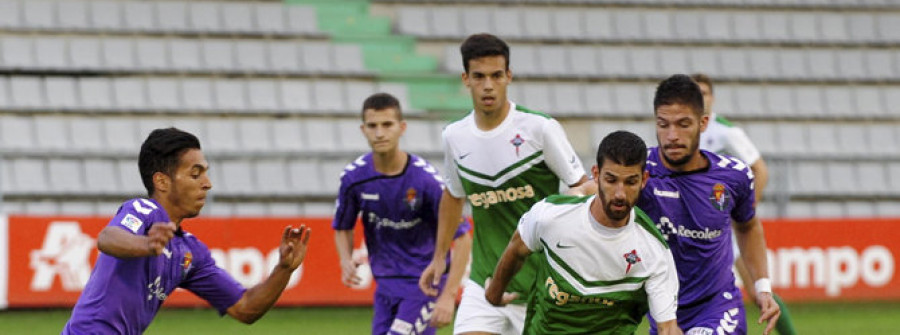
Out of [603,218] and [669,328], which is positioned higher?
[603,218]

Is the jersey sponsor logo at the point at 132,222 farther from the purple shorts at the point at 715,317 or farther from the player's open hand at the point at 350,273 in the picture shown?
the player's open hand at the point at 350,273

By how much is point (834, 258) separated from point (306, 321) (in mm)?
6046

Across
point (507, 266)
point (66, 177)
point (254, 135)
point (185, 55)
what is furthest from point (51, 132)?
point (507, 266)

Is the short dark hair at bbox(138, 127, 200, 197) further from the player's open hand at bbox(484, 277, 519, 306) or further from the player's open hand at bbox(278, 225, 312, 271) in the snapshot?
the player's open hand at bbox(484, 277, 519, 306)

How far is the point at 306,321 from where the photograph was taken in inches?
537

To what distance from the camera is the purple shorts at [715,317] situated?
6.77 meters

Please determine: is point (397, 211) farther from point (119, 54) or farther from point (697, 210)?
point (119, 54)

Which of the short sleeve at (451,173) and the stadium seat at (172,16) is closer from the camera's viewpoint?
the short sleeve at (451,173)

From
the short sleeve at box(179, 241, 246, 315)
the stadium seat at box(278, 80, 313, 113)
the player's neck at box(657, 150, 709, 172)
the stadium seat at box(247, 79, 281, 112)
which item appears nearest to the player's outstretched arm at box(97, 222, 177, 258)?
the short sleeve at box(179, 241, 246, 315)

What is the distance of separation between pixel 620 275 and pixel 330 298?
27.7ft

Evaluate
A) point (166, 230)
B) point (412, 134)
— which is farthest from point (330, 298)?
point (166, 230)

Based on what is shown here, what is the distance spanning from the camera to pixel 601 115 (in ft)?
62.9

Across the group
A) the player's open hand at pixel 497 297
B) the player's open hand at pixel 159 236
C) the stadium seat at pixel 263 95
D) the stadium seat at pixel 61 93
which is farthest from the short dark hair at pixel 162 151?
the stadium seat at pixel 263 95

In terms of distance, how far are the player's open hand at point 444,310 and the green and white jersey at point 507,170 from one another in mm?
270
